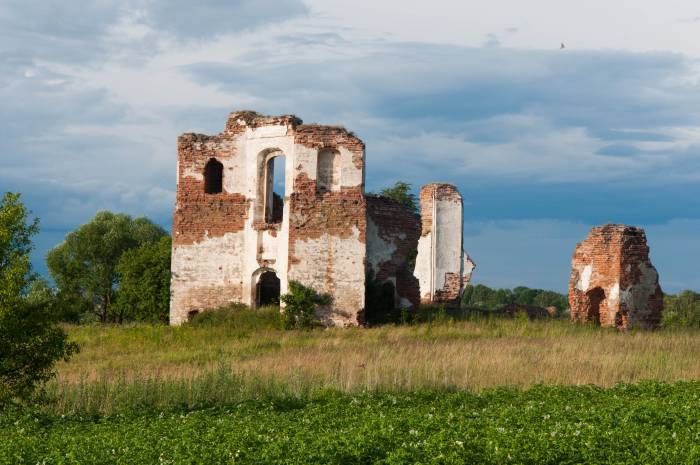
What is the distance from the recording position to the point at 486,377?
15.8 metres

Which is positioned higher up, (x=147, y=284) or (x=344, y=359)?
(x=147, y=284)

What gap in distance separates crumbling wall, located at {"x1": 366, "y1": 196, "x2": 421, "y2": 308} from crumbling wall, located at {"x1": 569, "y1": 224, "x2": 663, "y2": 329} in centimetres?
500

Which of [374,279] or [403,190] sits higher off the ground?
[403,190]

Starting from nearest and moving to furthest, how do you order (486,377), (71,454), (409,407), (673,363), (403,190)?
(71,454) < (409,407) < (486,377) < (673,363) < (403,190)

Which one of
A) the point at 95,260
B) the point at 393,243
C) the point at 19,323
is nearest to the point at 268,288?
the point at 393,243

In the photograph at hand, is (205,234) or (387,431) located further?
(205,234)

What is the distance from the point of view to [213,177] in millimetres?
28891

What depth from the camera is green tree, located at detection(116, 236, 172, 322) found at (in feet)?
104

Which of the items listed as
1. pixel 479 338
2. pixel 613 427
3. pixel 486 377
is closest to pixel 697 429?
pixel 613 427

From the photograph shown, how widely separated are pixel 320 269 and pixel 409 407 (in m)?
13.7

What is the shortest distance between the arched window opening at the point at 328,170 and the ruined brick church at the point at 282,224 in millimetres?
30

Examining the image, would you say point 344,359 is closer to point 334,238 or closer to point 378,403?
point 378,403

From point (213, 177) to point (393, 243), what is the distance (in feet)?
21.0

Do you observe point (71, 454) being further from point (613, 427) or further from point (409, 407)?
point (613, 427)
